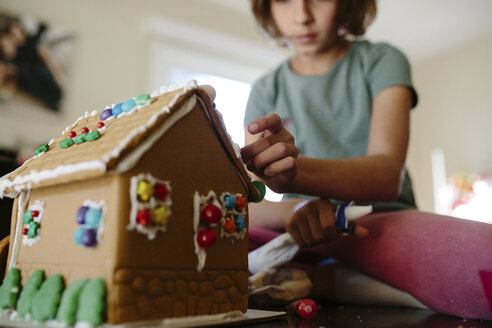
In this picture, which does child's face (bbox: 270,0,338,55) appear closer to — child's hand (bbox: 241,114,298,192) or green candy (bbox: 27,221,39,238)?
child's hand (bbox: 241,114,298,192)

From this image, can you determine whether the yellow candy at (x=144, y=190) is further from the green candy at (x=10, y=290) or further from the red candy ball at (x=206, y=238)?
the green candy at (x=10, y=290)

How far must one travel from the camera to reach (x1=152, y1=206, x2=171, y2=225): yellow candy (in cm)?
45

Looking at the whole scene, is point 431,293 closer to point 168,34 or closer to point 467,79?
point 168,34

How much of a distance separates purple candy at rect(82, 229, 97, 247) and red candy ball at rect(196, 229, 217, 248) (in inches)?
4.7

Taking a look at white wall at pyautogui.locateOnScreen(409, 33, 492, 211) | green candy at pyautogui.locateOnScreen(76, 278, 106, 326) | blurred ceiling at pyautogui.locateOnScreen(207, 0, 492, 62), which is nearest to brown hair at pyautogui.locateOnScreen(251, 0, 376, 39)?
green candy at pyautogui.locateOnScreen(76, 278, 106, 326)

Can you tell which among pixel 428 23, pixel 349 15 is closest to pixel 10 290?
pixel 349 15

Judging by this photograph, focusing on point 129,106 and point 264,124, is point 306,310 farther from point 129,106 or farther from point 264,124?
point 129,106

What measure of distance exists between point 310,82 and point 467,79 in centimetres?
288

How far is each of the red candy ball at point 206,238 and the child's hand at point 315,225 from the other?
0.94 ft

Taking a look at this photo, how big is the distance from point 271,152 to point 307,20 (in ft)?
1.71

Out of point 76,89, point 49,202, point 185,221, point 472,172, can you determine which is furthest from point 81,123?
point 472,172

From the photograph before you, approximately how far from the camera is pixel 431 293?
27.6 inches

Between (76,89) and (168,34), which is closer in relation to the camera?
(76,89)

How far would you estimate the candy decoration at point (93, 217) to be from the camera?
0.44 m
